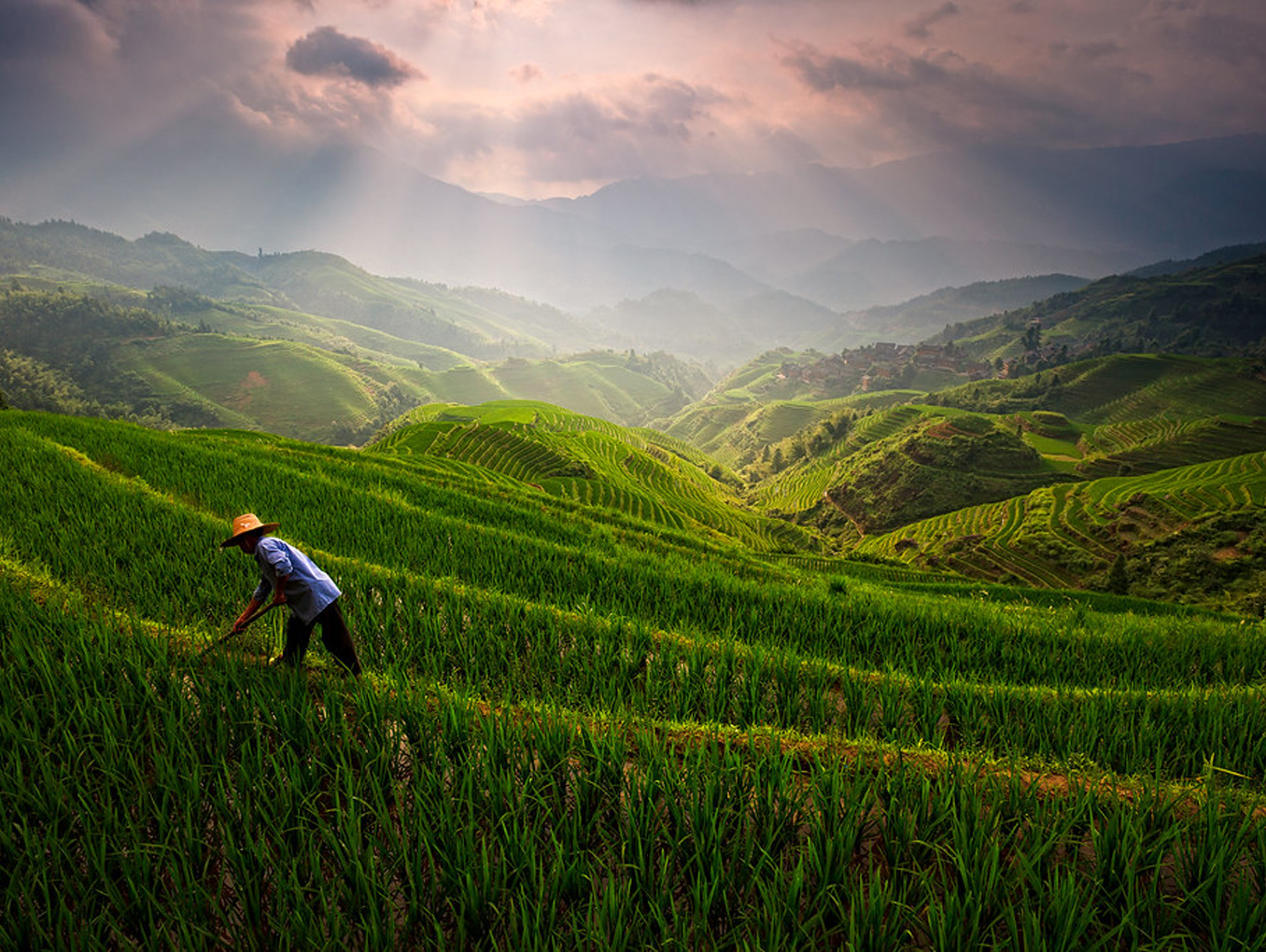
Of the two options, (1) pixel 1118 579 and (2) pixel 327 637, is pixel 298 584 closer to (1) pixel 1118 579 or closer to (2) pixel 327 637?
(2) pixel 327 637

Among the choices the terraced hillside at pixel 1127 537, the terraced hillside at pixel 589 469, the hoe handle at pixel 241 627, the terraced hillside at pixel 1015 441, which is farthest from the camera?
the terraced hillside at pixel 1015 441

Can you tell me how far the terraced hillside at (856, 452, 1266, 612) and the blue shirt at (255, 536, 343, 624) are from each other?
61.5 m

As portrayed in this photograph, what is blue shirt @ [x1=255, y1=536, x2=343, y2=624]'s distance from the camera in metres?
4.36

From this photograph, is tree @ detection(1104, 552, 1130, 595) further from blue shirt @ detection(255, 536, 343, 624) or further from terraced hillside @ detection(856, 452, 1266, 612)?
blue shirt @ detection(255, 536, 343, 624)

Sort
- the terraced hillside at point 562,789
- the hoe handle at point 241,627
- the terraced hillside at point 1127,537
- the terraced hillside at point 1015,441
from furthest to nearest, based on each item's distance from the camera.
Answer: the terraced hillside at point 1015,441
the terraced hillside at point 1127,537
the hoe handle at point 241,627
the terraced hillside at point 562,789

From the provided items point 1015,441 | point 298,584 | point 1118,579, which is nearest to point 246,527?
point 298,584

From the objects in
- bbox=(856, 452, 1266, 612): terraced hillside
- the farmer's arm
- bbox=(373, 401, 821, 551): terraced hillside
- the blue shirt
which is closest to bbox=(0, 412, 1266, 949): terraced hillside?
the farmer's arm

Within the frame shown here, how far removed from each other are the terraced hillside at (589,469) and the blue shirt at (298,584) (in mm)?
36001

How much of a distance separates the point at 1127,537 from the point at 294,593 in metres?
84.5

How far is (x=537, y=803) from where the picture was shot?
323 centimetres

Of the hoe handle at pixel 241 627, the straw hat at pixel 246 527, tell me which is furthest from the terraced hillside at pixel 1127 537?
the straw hat at pixel 246 527

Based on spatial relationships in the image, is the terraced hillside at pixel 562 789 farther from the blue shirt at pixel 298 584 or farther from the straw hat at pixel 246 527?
the straw hat at pixel 246 527

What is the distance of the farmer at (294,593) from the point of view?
Answer: 430 centimetres

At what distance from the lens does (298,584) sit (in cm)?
448
